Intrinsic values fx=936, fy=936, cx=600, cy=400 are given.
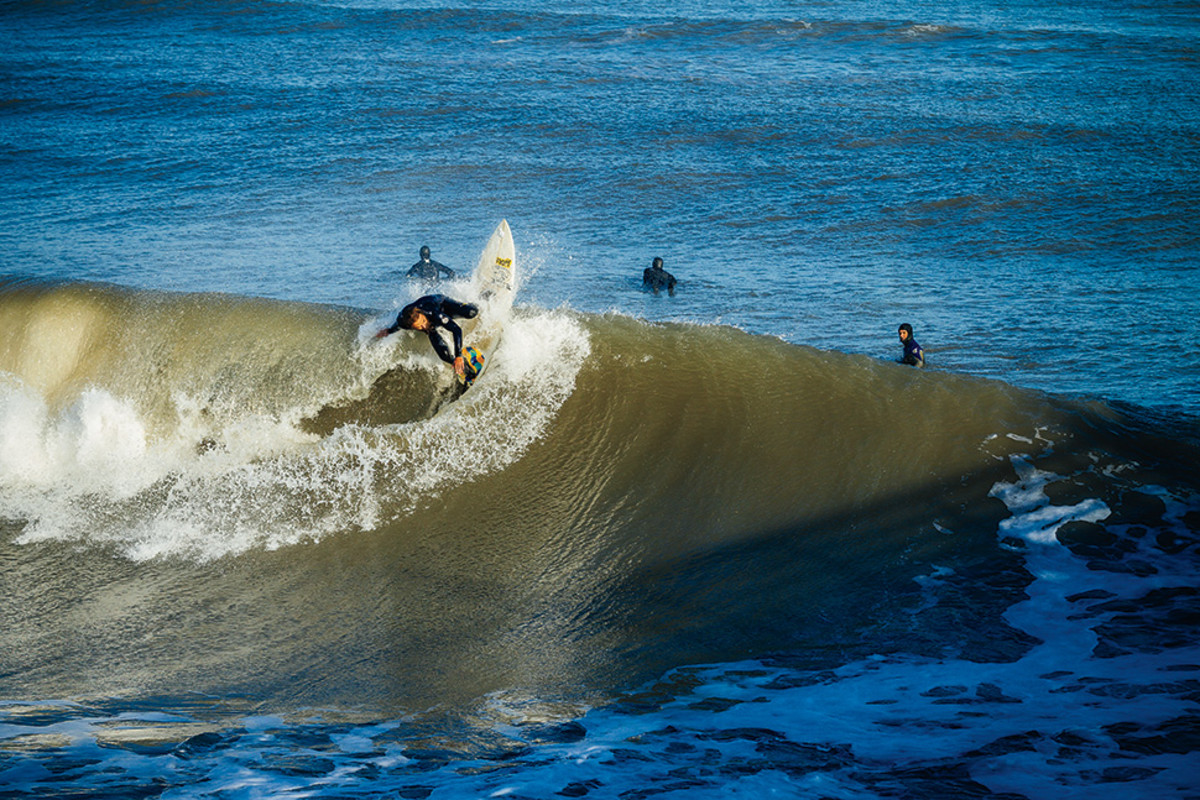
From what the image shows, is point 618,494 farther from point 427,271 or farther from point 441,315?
point 427,271

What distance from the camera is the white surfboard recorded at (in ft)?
31.1

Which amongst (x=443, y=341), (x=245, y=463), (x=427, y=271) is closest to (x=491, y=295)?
(x=443, y=341)

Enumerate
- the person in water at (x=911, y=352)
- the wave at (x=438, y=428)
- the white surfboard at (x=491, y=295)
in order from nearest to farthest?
1. the wave at (x=438, y=428)
2. the white surfboard at (x=491, y=295)
3. the person in water at (x=911, y=352)

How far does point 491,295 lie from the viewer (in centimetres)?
1024

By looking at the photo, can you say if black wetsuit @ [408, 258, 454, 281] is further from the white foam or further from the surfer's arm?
the surfer's arm

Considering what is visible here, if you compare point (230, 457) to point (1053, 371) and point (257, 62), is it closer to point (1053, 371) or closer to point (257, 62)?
point (1053, 371)

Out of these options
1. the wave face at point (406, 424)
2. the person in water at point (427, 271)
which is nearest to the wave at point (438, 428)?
the wave face at point (406, 424)

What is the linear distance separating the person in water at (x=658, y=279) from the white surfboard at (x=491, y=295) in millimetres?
3206

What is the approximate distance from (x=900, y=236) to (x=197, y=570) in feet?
40.6

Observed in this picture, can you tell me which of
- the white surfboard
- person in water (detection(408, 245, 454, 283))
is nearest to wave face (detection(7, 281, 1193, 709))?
the white surfboard

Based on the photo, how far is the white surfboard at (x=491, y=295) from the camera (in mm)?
9484

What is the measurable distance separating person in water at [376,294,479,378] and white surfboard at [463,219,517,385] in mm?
171

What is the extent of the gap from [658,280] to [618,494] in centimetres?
623

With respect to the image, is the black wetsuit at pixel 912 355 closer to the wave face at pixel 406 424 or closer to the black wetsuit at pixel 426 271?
the wave face at pixel 406 424
